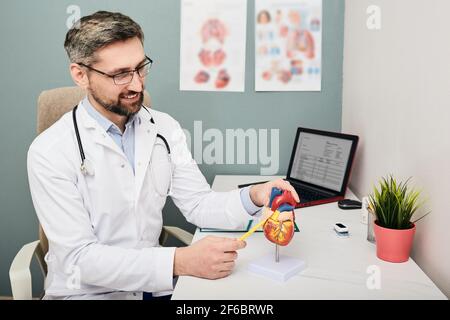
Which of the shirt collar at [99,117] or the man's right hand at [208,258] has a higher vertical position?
the shirt collar at [99,117]

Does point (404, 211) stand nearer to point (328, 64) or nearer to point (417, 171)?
point (417, 171)

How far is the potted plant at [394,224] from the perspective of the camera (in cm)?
107

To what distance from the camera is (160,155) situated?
4.68 ft

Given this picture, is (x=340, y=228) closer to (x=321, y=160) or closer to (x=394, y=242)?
(x=394, y=242)

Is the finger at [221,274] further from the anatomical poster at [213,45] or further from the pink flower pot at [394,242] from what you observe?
the anatomical poster at [213,45]

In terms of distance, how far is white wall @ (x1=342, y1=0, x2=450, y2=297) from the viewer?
103 cm

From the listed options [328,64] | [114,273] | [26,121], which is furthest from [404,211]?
[26,121]

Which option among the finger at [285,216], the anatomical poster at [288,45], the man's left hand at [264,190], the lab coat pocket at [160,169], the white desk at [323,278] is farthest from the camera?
the anatomical poster at [288,45]

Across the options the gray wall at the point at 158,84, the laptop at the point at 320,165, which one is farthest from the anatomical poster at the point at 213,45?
the laptop at the point at 320,165

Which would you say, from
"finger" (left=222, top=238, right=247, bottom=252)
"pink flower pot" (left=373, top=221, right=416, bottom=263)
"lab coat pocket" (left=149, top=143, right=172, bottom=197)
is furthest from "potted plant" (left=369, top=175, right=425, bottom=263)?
"lab coat pocket" (left=149, top=143, right=172, bottom=197)

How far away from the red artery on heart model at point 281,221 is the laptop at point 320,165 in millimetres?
496

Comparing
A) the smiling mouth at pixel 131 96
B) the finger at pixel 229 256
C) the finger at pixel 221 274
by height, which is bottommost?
the finger at pixel 221 274

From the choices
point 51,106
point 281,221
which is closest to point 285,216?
point 281,221

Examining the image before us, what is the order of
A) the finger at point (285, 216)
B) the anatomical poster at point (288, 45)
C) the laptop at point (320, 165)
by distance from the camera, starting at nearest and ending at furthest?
the finger at point (285, 216) → the laptop at point (320, 165) → the anatomical poster at point (288, 45)
